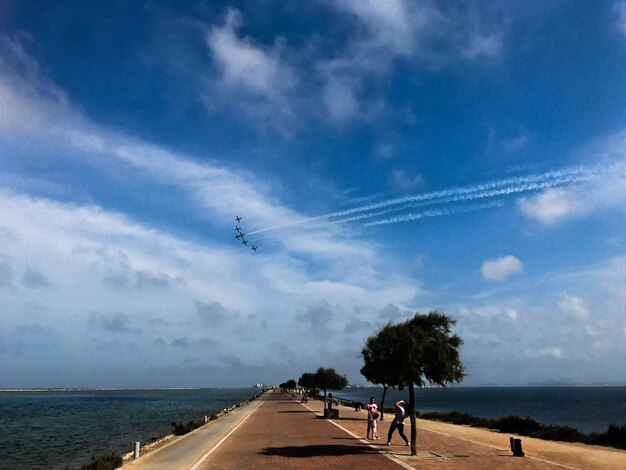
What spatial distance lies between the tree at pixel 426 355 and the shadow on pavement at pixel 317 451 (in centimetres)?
243

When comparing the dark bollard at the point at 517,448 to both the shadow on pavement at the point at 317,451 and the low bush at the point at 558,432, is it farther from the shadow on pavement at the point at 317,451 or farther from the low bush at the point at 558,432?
the low bush at the point at 558,432

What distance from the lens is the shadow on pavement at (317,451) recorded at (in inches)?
708

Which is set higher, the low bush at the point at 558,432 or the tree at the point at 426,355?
the tree at the point at 426,355

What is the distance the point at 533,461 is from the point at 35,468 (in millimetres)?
24360

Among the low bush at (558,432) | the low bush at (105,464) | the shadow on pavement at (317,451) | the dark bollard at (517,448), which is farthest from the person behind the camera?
the low bush at (558,432)

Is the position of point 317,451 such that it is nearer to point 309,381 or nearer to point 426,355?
point 426,355

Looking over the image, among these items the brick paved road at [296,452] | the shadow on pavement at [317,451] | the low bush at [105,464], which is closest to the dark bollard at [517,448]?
the brick paved road at [296,452]

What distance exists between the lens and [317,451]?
61.2 feet

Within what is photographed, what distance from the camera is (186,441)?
25.2 meters

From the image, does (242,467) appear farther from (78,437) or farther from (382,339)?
(78,437)

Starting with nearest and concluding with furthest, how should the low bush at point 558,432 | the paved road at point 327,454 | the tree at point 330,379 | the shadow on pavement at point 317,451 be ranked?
the paved road at point 327,454, the shadow on pavement at point 317,451, the low bush at point 558,432, the tree at point 330,379

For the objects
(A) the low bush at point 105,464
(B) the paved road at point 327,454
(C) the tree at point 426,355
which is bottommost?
(A) the low bush at point 105,464

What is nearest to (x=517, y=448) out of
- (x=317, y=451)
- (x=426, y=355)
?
(x=426, y=355)

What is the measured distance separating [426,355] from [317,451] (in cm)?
544
